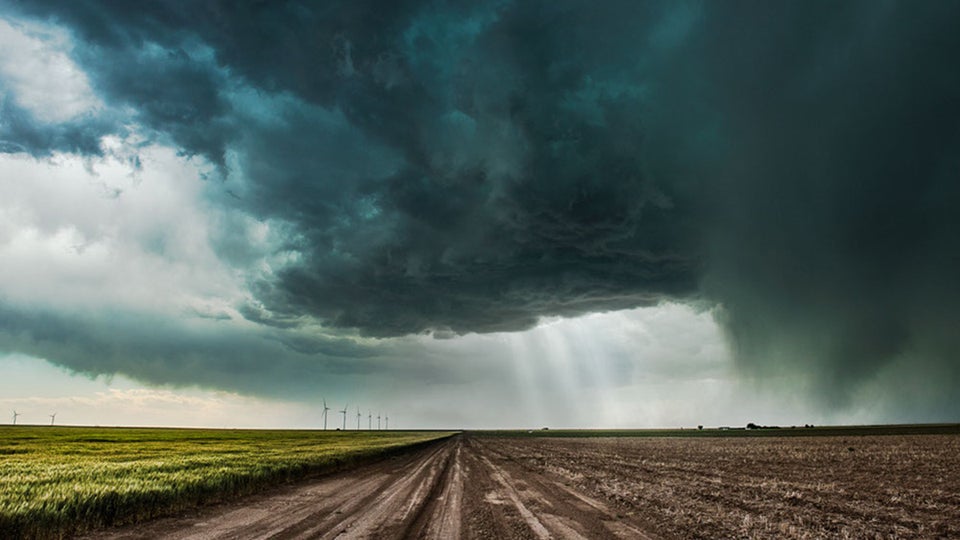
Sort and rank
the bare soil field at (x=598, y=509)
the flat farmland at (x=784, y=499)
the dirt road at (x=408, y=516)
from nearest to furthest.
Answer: the dirt road at (x=408, y=516) < the bare soil field at (x=598, y=509) < the flat farmland at (x=784, y=499)

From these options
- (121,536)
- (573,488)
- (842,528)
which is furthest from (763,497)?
(121,536)

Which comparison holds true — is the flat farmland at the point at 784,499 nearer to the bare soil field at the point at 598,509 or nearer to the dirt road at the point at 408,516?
the bare soil field at the point at 598,509

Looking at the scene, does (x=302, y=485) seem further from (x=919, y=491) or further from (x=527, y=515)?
(x=919, y=491)

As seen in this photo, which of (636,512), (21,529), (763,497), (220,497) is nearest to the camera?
(21,529)

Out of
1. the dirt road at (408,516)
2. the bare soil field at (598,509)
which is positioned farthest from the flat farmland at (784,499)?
the dirt road at (408,516)

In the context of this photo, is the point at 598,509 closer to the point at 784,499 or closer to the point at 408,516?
the point at 408,516

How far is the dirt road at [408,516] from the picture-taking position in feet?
41.0

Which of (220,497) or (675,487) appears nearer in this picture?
(220,497)

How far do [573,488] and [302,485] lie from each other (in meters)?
14.0

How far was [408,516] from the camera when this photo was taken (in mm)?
14719

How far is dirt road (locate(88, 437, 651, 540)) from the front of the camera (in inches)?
492

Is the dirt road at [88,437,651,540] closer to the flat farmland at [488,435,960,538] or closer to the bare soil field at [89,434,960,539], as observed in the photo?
the bare soil field at [89,434,960,539]

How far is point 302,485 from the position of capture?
82.4 feet

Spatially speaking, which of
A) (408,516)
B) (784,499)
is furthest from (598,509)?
(784,499)
